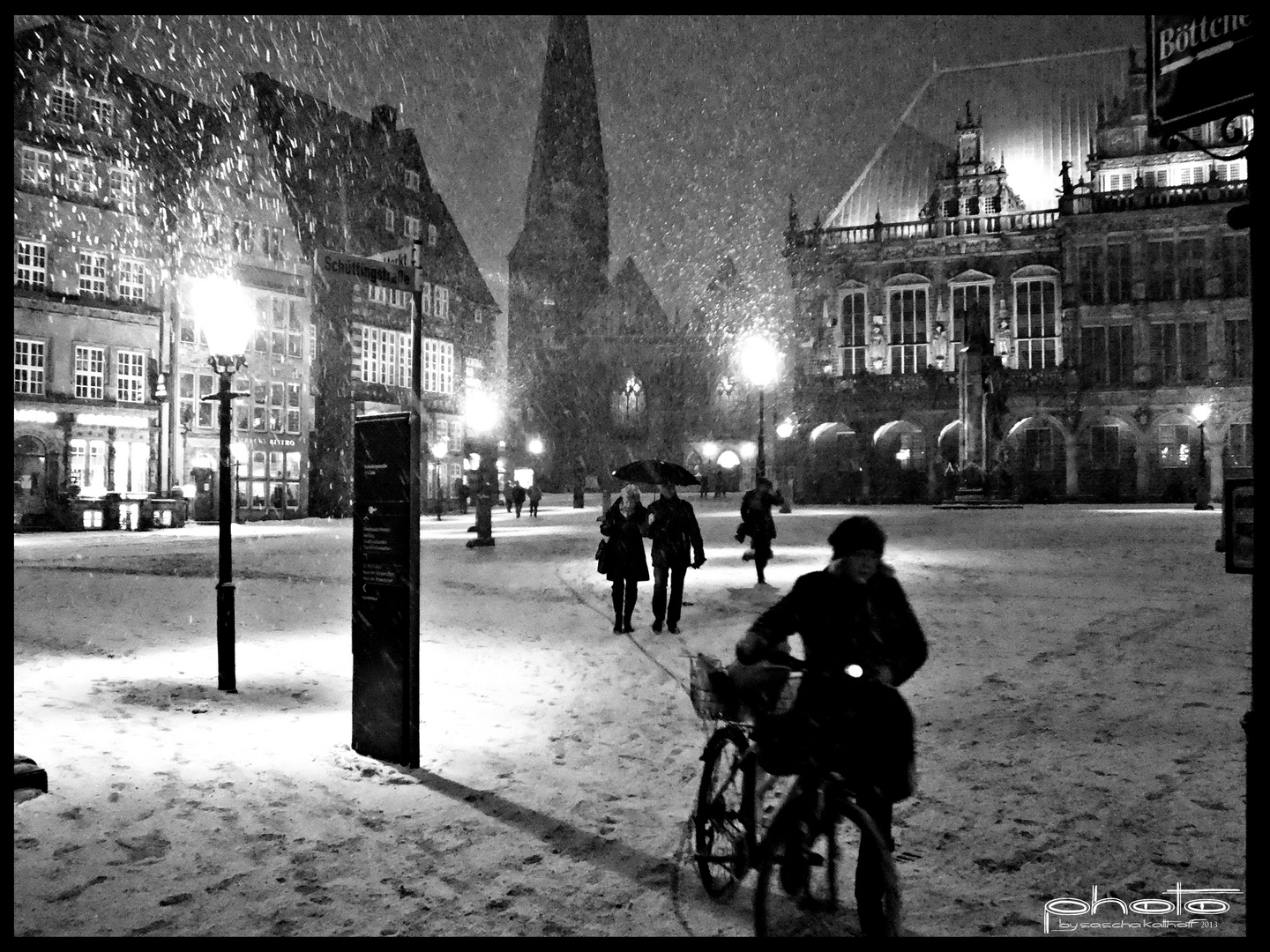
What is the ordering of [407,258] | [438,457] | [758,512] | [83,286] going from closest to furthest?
[407,258], [758,512], [83,286], [438,457]

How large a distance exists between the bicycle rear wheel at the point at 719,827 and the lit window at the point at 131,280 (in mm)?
37866

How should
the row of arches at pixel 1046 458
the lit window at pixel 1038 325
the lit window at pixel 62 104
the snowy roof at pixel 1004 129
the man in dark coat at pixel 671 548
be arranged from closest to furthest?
the man in dark coat at pixel 671 548
the lit window at pixel 62 104
the row of arches at pixel 1046 458
the lit window at pixel 1038 325
the snowy roof at pixel 1004 129

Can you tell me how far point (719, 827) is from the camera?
4.20 metres

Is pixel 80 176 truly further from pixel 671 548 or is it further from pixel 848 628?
pixel 848 628

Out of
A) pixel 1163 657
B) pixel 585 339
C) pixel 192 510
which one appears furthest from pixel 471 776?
pixel 585 339

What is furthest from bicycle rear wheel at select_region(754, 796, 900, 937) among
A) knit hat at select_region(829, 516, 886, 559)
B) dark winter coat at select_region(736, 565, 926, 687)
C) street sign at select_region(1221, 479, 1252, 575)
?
street sign at select_region(1221, 479, 1252, 575)

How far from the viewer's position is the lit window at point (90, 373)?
117 ft

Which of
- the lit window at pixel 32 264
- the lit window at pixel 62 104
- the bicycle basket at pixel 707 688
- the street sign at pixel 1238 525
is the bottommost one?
the bicycle basket at pixel 707 688

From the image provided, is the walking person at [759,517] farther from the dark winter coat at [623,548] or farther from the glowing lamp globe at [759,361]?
the glowing lamp globe at [759,361]

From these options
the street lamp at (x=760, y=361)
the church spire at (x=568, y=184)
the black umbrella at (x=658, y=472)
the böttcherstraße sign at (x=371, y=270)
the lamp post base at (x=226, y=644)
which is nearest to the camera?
the böttcherstraße sign at (x=371, y=270)

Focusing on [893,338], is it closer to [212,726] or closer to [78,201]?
[78,201]

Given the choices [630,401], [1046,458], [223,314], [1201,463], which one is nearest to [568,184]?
[630,401]

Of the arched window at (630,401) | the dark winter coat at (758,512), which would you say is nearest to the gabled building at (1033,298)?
the arched window at (630,401)

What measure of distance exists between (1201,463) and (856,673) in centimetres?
4360
